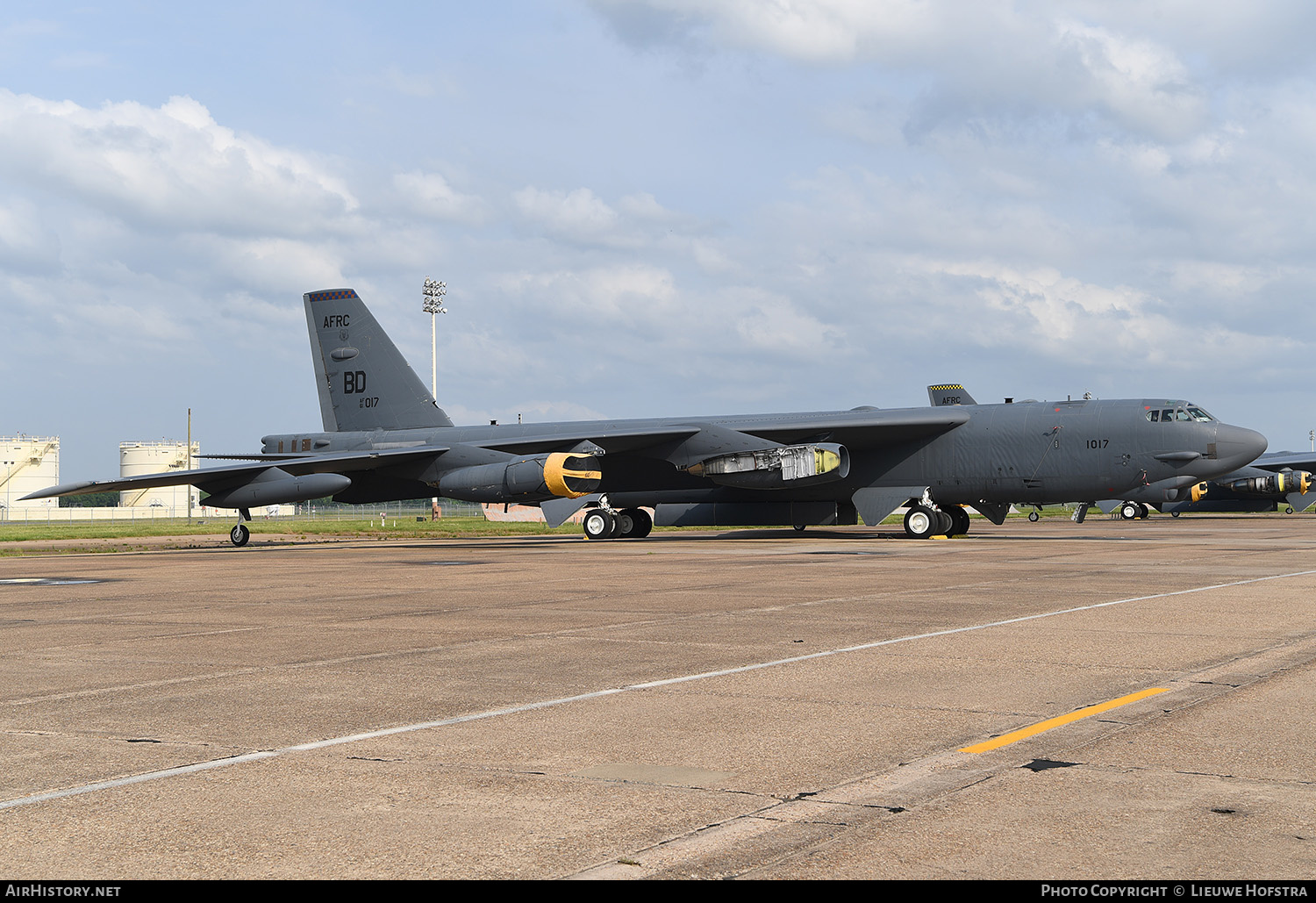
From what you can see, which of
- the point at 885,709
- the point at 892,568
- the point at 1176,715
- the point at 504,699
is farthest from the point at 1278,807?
the point at 892,568

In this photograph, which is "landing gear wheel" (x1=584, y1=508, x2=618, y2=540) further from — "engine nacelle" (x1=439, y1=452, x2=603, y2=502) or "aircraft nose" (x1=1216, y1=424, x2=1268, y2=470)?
"aircraft nose" (x1=1216, y1=424, x2=1268, y2=470)

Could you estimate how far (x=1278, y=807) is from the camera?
4.46 m

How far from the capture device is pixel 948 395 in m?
41.6

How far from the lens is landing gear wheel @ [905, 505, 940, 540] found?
3116 cm

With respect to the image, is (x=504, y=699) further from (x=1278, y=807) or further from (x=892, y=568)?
(x=892, y=568)

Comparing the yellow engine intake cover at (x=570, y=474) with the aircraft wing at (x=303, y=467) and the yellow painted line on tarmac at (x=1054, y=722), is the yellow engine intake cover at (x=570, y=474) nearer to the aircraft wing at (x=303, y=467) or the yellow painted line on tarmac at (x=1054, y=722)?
the aircraft wing at (x=303, y=467)

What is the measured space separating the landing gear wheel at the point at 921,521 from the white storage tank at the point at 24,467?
284ft

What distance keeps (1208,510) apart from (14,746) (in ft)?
240

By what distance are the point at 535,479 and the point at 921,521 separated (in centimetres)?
1049

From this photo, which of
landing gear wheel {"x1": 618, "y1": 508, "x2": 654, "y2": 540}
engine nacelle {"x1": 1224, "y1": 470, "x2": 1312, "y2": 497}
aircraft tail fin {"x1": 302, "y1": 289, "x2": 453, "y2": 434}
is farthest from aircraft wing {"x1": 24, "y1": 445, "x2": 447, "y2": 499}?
engine nacelle {"x1": 1224, "y1": 470, "x2": 1312, "y2": 497}

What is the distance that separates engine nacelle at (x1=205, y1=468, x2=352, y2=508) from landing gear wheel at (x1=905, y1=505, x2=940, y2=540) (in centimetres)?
1573

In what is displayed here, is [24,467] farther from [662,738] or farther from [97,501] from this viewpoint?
[662,738]

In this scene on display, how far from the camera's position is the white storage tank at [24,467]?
96125mm

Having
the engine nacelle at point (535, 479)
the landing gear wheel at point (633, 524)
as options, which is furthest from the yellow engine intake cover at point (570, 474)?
the landing gear wheel at point (633, 524)
